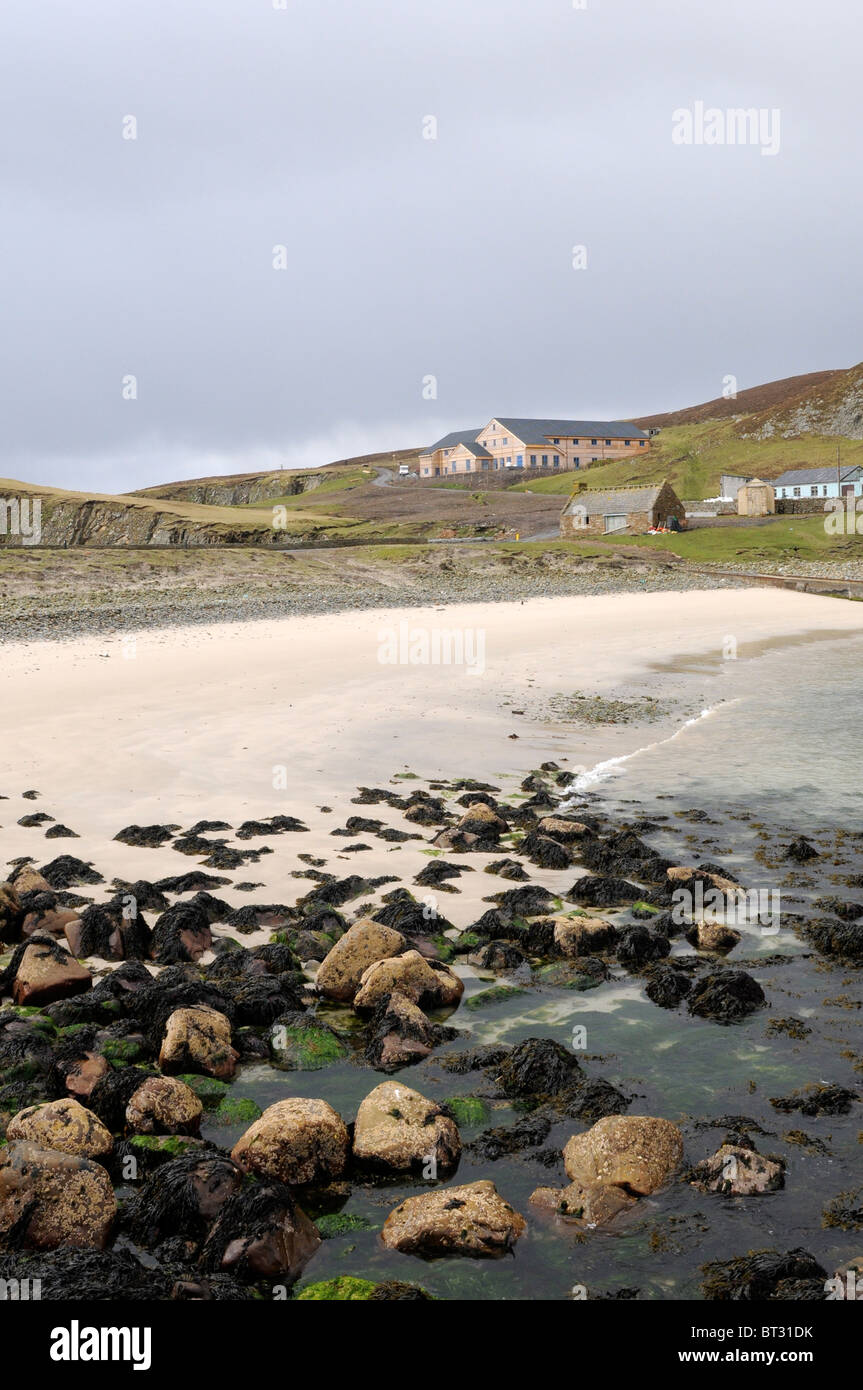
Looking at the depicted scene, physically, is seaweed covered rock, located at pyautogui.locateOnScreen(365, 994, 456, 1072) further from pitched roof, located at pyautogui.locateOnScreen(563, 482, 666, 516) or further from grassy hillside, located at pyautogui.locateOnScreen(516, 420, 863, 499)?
grassy hillside, located at pyautogui.locateOnScreen(516, 420, 863, 499)

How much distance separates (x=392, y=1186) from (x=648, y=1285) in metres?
1.67

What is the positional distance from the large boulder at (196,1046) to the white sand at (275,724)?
337 cm

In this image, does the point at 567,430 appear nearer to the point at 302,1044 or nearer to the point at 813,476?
the point at 813,476

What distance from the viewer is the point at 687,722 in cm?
2183

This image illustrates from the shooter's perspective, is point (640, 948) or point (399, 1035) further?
point (640, 948)

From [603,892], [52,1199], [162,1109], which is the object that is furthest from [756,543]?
[52,1199]

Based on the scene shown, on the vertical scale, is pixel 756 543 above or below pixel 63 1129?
above

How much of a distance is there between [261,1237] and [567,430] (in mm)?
169365

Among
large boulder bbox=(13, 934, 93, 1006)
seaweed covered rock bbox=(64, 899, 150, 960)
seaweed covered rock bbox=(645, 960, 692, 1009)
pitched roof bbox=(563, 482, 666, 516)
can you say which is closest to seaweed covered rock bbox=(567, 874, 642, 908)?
seaweed covered rock bbox=(645, 960, 692, 1009)

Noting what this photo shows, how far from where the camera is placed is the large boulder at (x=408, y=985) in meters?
8.59

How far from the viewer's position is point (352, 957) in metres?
8.96

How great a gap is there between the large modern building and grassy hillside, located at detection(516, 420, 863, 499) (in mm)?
8346
